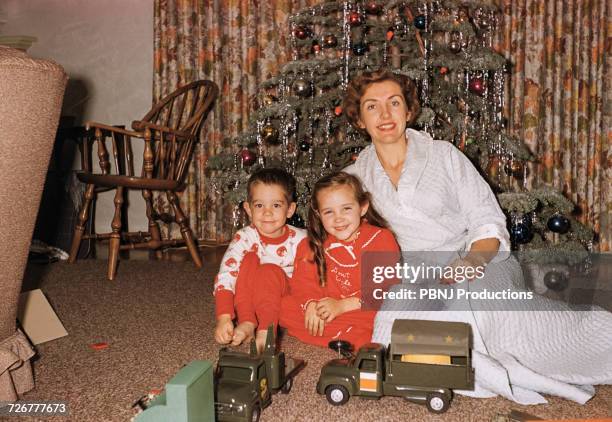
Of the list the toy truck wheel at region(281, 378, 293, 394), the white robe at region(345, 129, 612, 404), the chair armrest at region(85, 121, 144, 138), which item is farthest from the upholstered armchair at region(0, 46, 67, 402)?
the chair armrest at region(85, 121, 144, 138)

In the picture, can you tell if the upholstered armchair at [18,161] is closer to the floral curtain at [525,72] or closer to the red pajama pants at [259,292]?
the red pajama pants at [259,292]

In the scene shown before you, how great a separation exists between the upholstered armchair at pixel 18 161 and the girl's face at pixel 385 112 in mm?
816

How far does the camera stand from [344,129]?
253cm

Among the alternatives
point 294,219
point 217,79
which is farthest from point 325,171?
point 217,79

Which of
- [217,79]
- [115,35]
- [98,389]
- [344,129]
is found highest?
[115,35]

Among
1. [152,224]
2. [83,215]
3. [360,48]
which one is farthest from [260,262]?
[152,224]

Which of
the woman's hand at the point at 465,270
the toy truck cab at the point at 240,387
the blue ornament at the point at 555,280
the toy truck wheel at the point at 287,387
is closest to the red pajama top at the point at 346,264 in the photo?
the woman's hand at the point at 465,270

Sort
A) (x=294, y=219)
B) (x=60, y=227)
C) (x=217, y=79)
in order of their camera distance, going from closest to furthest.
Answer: (x=294, y=219), (x=60, y=227), (x=217, y=79)

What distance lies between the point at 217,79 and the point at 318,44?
113cm

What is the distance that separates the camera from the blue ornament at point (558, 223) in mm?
2139

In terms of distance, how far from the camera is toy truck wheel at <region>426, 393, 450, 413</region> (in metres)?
1.10

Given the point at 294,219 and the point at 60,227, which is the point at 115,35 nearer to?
the point at 60,227

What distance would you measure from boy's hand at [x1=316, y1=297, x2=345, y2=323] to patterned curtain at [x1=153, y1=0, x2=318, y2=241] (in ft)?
7.03

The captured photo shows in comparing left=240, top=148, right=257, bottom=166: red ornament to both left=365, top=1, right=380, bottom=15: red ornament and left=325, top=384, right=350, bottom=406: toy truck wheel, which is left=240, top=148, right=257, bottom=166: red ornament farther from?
left=325, top=384, right=350, bottom=406: toy truck wheel
